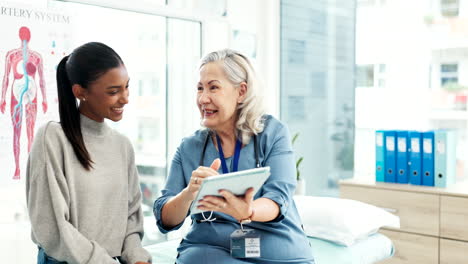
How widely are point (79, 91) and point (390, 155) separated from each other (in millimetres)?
2152

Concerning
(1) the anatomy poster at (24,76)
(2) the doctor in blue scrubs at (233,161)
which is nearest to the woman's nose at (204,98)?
(2) the doctor in blue scrubs at (233,161)

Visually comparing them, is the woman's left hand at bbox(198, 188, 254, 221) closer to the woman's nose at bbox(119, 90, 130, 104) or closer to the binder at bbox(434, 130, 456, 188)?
the woman's nose at bbox(119, 90, 130, 104)

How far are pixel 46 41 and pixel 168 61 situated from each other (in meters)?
0.90

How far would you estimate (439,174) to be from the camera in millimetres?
2852

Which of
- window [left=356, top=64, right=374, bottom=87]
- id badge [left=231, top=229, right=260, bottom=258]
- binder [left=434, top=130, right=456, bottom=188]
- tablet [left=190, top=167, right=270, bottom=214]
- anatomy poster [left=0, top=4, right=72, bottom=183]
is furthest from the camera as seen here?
window [left=356, top=64, right=374, bottom=87]

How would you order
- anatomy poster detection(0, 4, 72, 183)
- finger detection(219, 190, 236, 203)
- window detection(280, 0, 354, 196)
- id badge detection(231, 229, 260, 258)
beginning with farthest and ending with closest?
1. window detection(280, 0, 354, 196)
2. anatomy poster detection(0, 4, 72, 183)
3. id badge detection(231, 229, 260, 258)
4. finger detection(219, 190, 236, 203)

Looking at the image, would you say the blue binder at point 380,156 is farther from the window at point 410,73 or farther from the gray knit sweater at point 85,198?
the gray knit sweater at point 85,198

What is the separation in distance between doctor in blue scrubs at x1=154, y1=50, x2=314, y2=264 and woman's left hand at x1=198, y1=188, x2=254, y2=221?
0.48 ft

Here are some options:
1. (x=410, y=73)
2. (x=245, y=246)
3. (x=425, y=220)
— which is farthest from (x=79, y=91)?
(x=410, y=73)

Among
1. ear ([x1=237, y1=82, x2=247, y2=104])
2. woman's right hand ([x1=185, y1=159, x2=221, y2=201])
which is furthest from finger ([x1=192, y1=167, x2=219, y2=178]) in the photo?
ear ([x1=237, y1=82, x2=247, y2=104])

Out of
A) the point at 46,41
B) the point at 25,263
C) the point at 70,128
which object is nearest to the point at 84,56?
the point at 70,128

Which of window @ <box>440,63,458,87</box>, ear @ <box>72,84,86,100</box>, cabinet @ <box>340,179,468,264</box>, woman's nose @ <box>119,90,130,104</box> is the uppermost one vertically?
window @ <box>440,63,458,87</box>

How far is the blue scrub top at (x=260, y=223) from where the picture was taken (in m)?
1.66

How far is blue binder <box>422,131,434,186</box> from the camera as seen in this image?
2865 millimetres
